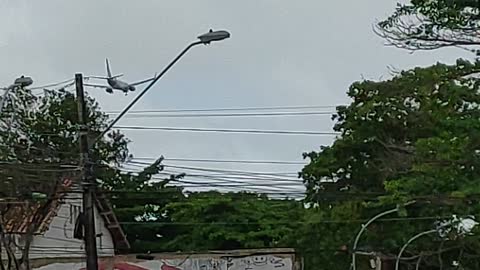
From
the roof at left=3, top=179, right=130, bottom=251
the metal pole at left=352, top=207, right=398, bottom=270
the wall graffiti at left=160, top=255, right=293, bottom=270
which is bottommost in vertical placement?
the wall graffiti at left=160, top=255, right=293, bottom=270

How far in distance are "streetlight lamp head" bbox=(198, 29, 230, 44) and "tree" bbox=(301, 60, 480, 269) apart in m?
5.40

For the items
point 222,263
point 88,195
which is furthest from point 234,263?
point 88,195

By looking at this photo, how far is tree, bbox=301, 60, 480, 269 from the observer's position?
21719 millimetres

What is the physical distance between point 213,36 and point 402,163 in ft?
44.8

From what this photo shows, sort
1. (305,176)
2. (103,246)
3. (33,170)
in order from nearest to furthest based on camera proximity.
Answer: (33,170) → (305,176) → (103,246)

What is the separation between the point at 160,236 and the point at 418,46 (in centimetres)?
3780

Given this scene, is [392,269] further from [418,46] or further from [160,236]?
[418,46]

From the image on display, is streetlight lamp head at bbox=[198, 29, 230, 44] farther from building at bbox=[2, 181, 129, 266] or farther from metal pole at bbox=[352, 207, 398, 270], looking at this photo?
metal pole at bbox=[352, 207, 398, 270]

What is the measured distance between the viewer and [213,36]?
656 inches

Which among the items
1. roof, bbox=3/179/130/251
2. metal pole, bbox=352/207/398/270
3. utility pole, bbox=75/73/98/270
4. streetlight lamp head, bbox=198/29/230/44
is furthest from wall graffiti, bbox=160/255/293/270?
streetlight lamp head, bbox=198/29/230/44

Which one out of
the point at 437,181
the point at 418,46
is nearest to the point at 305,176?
the point at 437,181

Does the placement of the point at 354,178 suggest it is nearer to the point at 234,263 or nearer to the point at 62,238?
the point at 234,263

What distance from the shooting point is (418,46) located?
55.8 feet

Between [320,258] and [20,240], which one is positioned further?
[320,258]
